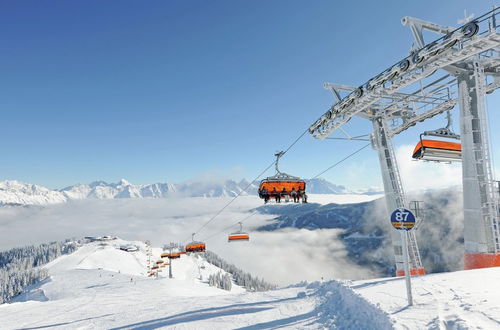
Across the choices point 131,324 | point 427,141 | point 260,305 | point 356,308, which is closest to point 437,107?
point 427,141

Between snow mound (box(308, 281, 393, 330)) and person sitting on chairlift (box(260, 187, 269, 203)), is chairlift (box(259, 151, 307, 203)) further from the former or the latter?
snow mound (box(308, 281, 393, 330))

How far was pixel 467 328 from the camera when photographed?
19.2 ft

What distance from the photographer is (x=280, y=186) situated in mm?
21578

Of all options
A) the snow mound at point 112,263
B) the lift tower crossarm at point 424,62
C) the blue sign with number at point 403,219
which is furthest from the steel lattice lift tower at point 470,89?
the snow mound at point 112,263

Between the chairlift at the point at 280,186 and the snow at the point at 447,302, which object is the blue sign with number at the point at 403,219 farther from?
the chairlift at the point at 280,186

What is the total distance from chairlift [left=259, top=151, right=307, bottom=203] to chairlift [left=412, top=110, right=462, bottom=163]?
8593 millimetres

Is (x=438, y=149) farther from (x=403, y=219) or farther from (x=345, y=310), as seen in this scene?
(x=345, y=310)

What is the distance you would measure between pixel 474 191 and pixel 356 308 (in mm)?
9323

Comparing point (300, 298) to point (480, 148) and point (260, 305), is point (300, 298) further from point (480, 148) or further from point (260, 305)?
point (480, 148)

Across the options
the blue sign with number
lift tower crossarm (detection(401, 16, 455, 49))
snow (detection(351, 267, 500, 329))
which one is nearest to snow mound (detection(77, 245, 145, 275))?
snow (detection(351, 267, 500, 329))

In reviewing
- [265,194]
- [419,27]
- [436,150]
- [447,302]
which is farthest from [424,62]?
[265,194]

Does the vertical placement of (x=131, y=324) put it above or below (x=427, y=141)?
below

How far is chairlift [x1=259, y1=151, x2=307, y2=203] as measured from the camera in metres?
21.5

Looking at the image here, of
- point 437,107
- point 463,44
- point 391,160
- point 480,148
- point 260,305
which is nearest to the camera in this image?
point 463,44
